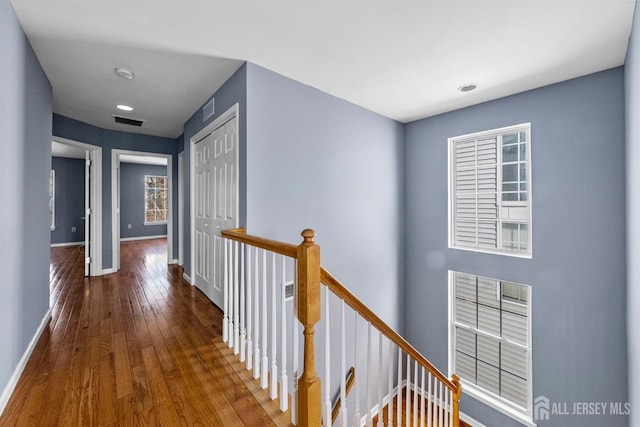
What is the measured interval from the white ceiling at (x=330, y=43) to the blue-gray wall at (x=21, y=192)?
289 mm

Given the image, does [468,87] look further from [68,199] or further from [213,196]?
[68,199]

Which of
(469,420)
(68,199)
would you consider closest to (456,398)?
(469,420)

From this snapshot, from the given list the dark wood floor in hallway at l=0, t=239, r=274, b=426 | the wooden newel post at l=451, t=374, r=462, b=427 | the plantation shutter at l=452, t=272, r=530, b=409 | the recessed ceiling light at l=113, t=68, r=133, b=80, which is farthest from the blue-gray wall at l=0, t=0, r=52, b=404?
the plantation shutter at l=452, t=272, r=530, b=409

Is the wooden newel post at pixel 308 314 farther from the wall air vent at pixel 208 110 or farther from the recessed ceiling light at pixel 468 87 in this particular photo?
the recessed ceiling light at pixel 468 87

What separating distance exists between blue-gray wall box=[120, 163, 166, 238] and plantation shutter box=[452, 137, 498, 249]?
338 inches

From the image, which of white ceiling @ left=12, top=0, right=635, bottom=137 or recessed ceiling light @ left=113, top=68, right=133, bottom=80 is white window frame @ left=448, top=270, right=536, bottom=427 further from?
recessed ceiling light @ left=113, top=68, right=133, bottom=80

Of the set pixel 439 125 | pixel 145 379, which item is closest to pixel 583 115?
pixel 439 125

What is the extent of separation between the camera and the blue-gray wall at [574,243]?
8.35 feet

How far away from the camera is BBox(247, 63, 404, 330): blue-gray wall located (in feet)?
8.18

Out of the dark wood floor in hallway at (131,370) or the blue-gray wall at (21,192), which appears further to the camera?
the blue-gray wall at (21,192)

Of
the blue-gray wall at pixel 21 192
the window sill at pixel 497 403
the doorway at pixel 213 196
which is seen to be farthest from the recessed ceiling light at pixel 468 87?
the window sill at pixel 497 403

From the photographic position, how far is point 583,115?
2.70 m

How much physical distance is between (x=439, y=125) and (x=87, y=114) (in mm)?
4923

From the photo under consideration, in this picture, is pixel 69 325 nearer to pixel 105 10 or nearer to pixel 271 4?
pixel 105 10
